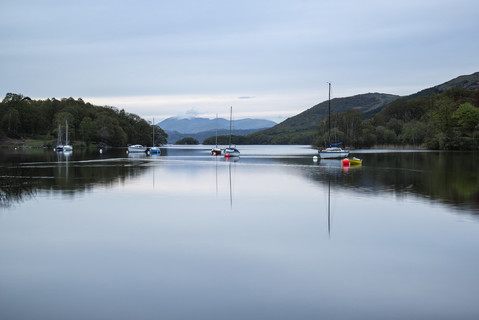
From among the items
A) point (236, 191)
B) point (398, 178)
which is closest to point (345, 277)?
point (236, 191)

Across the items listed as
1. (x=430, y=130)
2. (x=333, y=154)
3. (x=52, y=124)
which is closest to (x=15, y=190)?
(x=333, y=154)

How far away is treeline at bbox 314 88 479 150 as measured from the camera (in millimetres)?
116750

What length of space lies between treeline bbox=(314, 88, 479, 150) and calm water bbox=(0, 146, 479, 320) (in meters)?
97.9

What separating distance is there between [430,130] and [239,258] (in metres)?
128

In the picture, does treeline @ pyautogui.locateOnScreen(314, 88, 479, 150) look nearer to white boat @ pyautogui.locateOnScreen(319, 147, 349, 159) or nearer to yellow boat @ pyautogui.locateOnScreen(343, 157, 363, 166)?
white boat @ pyautogui.locateOnScreen(319, 147, 349, 159)

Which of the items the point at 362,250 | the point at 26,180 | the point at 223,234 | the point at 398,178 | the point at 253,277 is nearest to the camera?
the point at 253,277

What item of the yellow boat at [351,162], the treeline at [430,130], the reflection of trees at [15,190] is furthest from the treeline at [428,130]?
the reflection of trees at [15,190]

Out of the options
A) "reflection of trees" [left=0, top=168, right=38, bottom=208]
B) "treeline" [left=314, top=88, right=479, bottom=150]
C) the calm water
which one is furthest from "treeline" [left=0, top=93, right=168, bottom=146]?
the calm water

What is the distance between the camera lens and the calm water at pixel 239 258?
836 centimetres

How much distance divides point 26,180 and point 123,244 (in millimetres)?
22499

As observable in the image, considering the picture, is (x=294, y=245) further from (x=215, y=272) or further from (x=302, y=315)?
(x=302, y=315)

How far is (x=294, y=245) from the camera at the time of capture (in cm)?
1316

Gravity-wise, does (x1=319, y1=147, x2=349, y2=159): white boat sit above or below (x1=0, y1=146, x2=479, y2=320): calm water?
above

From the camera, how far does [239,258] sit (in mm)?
11711
